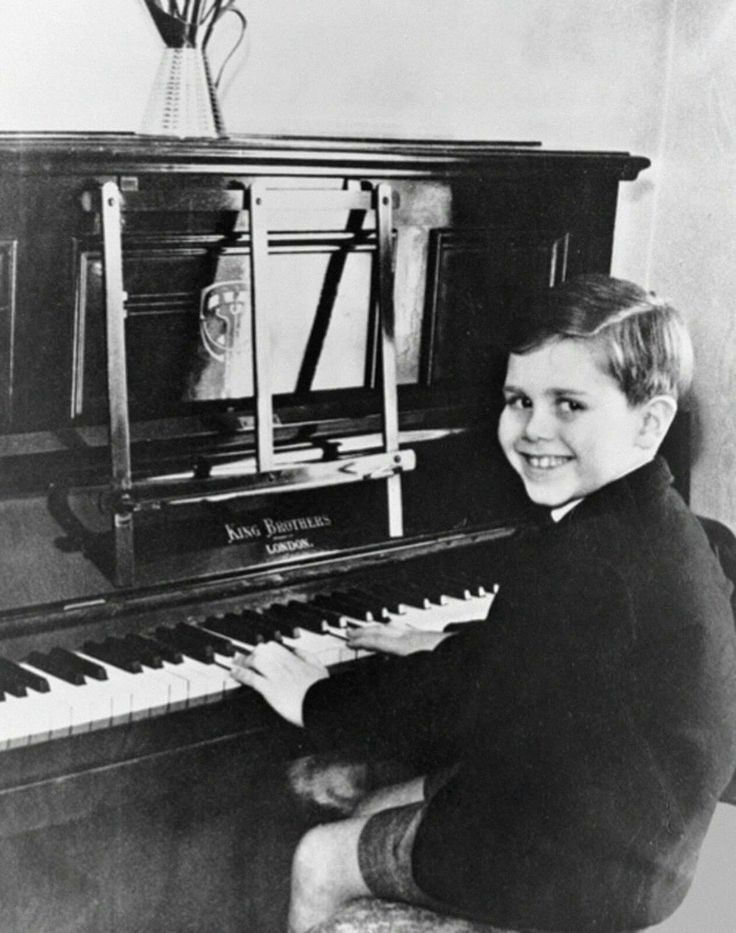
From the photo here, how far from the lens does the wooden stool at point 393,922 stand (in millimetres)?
1566

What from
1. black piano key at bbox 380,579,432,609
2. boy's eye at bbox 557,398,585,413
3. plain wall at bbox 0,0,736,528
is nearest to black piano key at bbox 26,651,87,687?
black piano key at bbox 380,579,432,609

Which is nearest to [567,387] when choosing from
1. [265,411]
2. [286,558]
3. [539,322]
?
[539,322]

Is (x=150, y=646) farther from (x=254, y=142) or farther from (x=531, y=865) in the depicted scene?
(x=254, y=142)

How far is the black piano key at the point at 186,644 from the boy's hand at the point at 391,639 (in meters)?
0.25

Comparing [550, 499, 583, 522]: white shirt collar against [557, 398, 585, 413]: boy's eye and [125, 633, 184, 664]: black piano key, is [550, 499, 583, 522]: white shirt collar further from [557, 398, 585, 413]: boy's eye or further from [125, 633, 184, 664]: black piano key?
[125, 633, 184, 664]: black piano key

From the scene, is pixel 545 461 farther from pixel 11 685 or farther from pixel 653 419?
pixel 11 685

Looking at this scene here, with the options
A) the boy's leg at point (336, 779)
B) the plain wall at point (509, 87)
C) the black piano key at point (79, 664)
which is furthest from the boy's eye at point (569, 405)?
the plain wall at point (509, 87)

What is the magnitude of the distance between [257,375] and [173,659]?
0.50 meters

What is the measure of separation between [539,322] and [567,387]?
103 millimetres

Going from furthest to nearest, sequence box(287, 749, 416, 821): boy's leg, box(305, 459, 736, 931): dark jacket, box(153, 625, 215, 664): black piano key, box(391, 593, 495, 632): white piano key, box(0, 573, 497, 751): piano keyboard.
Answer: box(287, 749, 416, 821): boy's leg
box(391, 593, 495, 632): white piano key
box(153, 625, 215, 664): black piano key
box(0, 573, 497, 751): piano keyboard
box(305, 459, 736, 931): dark jacket

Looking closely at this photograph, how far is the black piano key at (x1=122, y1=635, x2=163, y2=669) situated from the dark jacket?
1.65 feet

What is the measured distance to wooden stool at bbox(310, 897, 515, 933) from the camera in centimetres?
157

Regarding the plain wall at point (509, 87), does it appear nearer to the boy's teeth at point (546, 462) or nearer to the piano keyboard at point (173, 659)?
the piano keyboard at point (173, 659)

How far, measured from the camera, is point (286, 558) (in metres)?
2.18
